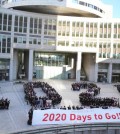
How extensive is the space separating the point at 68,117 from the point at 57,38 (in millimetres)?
34747

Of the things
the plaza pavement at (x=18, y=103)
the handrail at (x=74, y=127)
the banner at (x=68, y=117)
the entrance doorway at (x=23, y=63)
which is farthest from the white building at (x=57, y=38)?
the handrail at (x=74, y=127)

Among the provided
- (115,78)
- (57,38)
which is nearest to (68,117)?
(57,38)

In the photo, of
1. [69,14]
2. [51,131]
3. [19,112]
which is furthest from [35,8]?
[51,131]

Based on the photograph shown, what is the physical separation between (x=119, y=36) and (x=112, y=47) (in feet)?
9.08

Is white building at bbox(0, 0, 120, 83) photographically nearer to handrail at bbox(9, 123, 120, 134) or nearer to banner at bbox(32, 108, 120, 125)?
banner at bbox(32, 108, 120, 125)

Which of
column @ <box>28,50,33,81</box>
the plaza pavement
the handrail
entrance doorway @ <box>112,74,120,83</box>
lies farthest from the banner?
entrance doorway @ <box>112,74,120,83</box>

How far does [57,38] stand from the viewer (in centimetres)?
5647

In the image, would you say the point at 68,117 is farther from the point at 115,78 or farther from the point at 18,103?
the point at 115,78

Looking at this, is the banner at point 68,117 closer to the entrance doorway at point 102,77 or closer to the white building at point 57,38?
the white building at point 57,38

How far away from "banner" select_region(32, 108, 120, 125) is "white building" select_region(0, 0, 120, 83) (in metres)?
31.5

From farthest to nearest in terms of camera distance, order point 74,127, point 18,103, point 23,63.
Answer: point 23,63 < point 18,103 < point 74,127

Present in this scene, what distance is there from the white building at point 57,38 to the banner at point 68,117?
3149cm

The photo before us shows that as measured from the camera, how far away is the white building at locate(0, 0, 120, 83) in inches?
2119

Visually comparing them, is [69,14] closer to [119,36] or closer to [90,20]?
[90,20]
